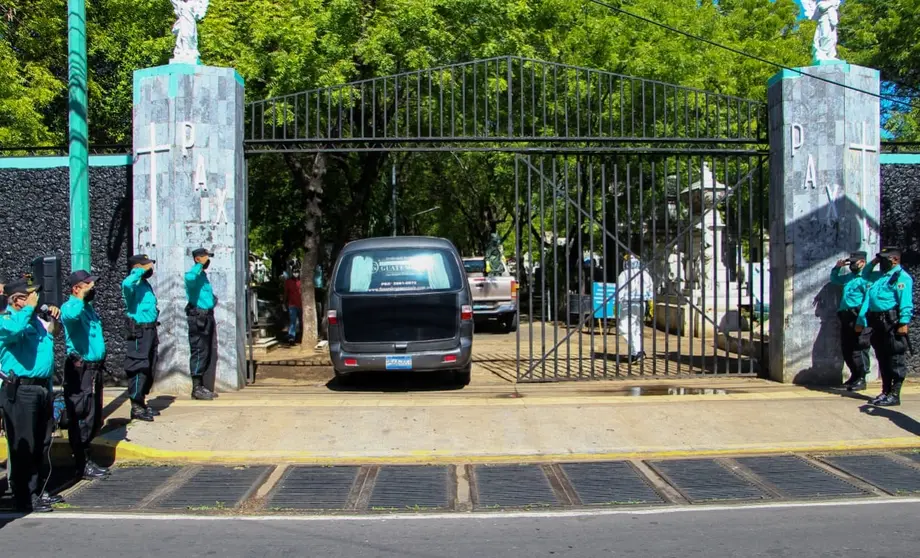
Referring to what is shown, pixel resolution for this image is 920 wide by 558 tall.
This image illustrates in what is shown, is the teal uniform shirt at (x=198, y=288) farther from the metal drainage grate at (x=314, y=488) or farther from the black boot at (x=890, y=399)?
the black boot at (x=890, y=399)

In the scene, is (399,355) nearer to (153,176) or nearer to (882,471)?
(153,176)

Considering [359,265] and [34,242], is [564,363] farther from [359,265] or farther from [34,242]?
[34,242]

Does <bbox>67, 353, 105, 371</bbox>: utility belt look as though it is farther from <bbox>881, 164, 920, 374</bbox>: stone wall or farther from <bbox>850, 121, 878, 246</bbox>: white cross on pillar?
<bbox>881, 164, 920, 374</bbox>: stone wall


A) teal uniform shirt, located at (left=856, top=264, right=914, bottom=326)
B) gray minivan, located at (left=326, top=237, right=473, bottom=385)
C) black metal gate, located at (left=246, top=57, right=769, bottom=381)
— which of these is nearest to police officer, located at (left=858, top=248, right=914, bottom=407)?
teal uniform shirt, located at (left=856, top=264, right=914, bottom=326)

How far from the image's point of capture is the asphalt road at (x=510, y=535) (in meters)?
4.99

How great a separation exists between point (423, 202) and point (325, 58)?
2028 cm

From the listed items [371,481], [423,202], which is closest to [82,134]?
[371,481]

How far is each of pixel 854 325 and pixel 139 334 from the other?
8.09 meters

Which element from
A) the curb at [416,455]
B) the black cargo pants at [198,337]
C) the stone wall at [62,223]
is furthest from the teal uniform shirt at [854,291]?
the stone wall at [62,223]

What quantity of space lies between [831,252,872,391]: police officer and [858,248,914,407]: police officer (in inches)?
11.6

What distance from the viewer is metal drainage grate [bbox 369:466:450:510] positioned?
242 inches

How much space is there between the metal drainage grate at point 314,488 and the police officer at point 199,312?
273 cm

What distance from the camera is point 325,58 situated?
14719mm

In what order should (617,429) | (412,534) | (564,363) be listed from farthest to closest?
(564,363) < (617,429) < (412,534)
